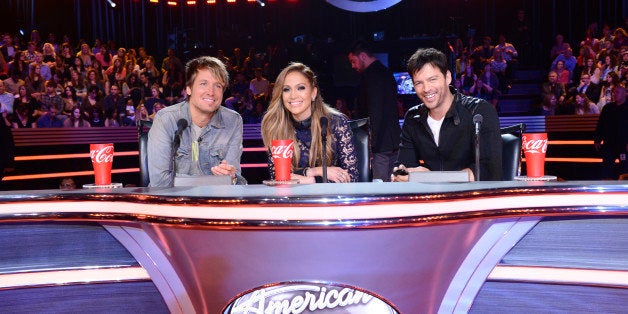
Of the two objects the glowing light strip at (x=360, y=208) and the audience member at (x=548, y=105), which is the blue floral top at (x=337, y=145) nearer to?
the glowing light strip at (x=360, y=208)

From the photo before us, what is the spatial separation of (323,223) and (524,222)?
2.03ft

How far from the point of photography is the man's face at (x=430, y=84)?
3.06 metres

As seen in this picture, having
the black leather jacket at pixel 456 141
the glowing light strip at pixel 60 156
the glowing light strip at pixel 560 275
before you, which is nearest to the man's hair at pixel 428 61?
the black leather jacket at pixel 456 141

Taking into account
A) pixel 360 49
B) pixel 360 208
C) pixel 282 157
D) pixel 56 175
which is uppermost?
pixel 360 49

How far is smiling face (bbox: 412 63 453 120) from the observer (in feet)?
10.0

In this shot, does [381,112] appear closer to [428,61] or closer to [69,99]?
[428,61]

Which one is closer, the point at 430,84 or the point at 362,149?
the point at 430,84

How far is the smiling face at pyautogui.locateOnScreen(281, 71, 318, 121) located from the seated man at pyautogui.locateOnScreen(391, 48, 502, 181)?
1.78ft

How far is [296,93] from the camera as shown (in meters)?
3.26

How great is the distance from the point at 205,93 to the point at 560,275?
2.02 m

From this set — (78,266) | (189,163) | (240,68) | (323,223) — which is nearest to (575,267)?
(323,223)

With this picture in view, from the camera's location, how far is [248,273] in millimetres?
1785

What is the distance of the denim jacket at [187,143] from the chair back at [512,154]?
1.34m

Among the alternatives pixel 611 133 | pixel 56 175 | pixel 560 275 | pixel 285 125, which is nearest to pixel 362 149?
pixel 285 125
